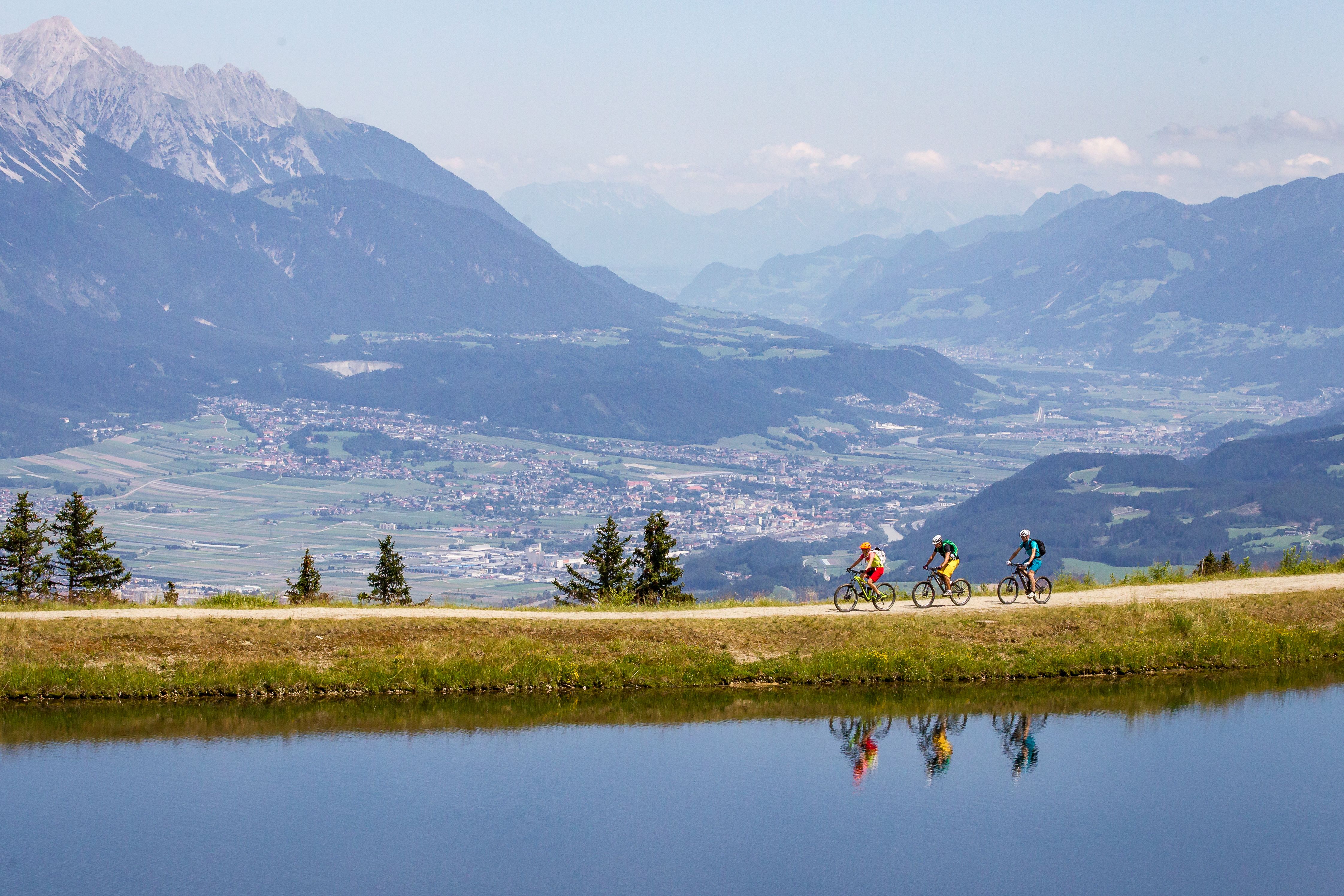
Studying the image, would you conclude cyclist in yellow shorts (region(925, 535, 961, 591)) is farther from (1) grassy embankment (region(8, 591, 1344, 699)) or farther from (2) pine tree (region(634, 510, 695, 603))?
(2) pine tree (region(634, 510, 695, 603))

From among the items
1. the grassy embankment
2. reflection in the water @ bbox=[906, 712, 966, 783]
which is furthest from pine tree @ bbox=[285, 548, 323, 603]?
reflection in the water @ bbox=[906, 712, 966, 783]

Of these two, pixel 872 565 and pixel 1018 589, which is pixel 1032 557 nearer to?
pixel 1018 589

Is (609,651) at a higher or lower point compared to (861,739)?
higher

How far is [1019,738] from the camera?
119 ft

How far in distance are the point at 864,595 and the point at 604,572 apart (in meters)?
14.5

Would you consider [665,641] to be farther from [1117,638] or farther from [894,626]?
[1117,638]

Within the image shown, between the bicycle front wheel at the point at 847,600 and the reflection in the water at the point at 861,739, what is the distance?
26.2 ft

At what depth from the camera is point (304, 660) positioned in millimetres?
40344

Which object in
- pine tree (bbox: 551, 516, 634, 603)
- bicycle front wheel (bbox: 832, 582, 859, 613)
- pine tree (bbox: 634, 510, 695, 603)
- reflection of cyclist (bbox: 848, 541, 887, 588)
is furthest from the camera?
pine tree (bbox: 551, 516, 634, 603)

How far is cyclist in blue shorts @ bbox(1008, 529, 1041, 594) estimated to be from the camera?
4506 centimetres

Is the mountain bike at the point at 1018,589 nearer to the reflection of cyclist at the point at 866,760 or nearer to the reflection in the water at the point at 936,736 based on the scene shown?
the reflection in the water at the point at 936,736

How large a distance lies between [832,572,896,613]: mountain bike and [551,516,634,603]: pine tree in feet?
Result: 35.4

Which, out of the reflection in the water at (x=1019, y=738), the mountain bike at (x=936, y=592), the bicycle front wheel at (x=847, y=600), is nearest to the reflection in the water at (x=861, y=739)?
the reflection in the water at (x=1019, y=738)

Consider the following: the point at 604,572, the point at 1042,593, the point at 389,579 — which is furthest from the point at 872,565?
the point at 389,579
